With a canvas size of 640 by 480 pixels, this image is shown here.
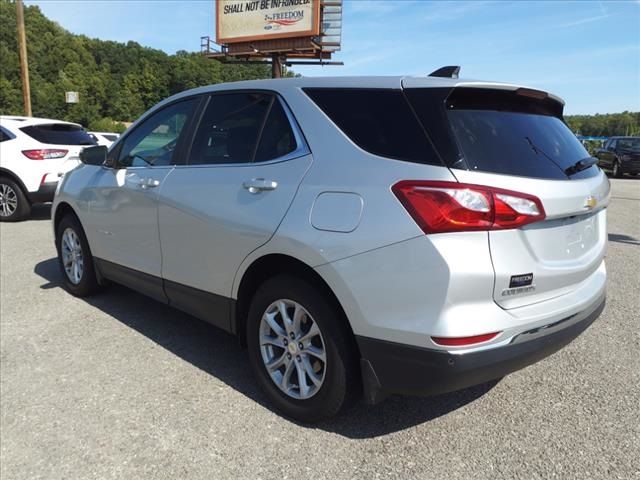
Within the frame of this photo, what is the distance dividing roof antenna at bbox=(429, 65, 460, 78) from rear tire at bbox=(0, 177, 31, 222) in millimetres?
8014

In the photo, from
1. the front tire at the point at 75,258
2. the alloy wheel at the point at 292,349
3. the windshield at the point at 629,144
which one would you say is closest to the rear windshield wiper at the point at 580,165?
the alloy wheel at the point at 292,349

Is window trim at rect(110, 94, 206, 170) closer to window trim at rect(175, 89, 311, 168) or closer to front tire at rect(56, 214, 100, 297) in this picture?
window trim at rect(175, 89, 311, 168)

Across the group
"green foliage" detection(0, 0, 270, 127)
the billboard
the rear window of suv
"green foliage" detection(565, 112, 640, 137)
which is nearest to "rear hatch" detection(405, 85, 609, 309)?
the rear window of suv

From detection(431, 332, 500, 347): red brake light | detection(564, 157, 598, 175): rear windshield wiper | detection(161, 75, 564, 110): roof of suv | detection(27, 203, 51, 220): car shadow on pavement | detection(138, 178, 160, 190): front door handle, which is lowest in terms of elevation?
detection(27, 203, 51, 220): car shadow on pavement

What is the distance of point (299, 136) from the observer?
107 inches

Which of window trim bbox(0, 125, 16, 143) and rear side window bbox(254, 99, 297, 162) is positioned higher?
rear side window bbox(254, 99, 297, 162)

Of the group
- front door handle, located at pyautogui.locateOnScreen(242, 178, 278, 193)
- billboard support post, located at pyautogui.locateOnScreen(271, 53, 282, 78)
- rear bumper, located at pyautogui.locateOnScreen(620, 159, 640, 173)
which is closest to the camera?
front door handle, located at pyautogui.locateOnScreen(242, 178, 278, 193)

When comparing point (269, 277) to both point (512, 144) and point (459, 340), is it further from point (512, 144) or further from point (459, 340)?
point (512, 144)

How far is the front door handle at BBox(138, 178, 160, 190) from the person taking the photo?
11.6 feet

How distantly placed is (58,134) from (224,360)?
720cm

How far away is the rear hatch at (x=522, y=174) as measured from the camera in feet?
7.09

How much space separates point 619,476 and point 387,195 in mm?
1603

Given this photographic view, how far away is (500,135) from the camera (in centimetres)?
237

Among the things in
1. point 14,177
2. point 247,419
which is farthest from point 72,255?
point 14,177
